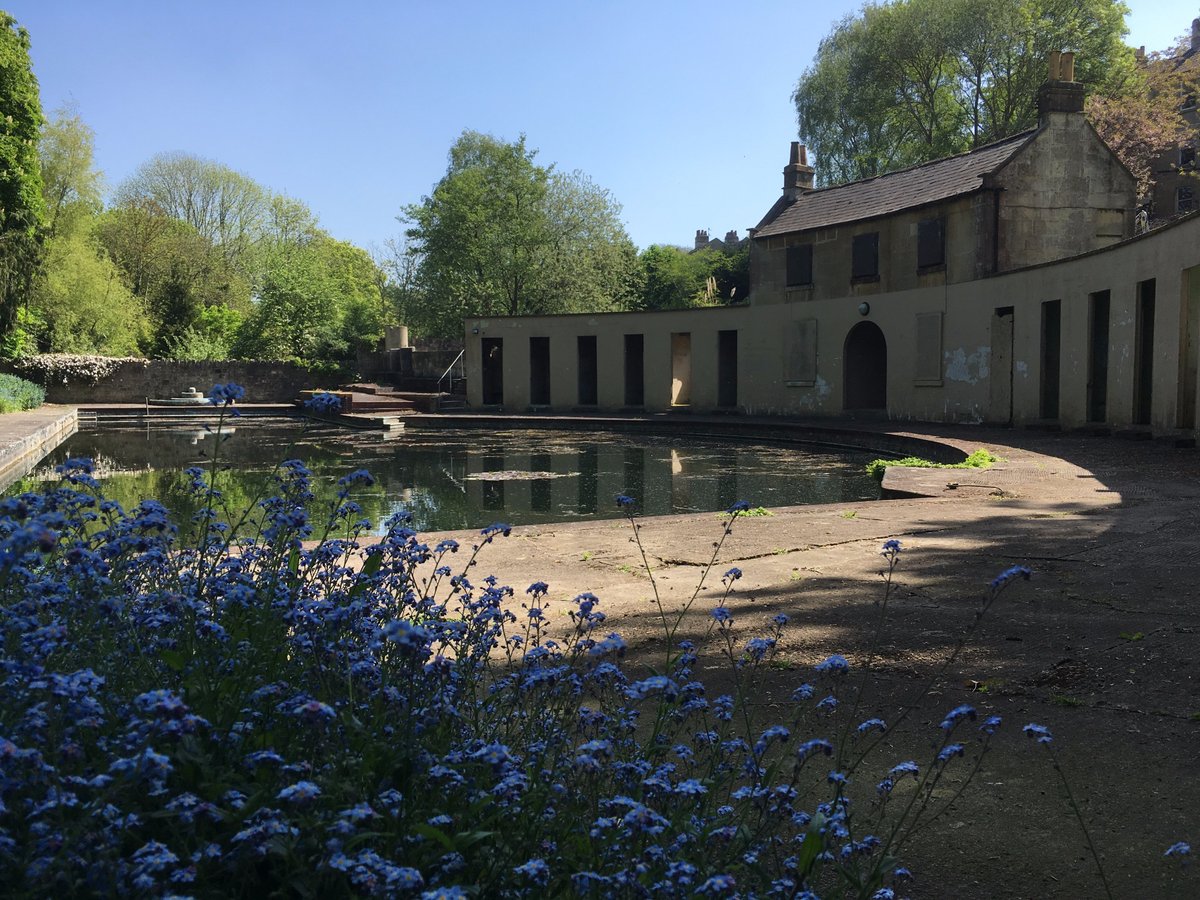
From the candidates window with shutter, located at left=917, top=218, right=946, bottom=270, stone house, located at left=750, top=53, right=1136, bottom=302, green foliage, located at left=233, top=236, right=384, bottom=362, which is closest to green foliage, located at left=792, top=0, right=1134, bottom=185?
stone house, located at left=750, top=53, right=1136, bottom=302

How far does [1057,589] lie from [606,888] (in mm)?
4181

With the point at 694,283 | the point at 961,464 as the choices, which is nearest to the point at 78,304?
the point at 694,283

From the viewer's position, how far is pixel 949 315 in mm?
21578

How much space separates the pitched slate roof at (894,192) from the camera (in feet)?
71.8

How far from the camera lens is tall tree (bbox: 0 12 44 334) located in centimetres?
2739

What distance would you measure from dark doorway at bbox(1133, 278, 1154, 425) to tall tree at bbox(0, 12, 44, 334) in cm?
2825

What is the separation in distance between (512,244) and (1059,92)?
84.5 feet

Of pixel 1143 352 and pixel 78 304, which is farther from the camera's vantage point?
pixel 78 304

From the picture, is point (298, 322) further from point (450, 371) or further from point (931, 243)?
point (931, 243)

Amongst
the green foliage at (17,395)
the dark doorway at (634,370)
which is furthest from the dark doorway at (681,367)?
the green foliage at (17,395)

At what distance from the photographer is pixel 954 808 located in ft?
8.84

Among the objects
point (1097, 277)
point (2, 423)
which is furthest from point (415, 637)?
point (2, 423)

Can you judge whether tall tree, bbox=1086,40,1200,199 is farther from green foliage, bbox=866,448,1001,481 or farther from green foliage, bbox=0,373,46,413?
green foliage, bbox=0,373,46,413

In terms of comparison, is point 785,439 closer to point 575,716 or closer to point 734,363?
point 734,363
